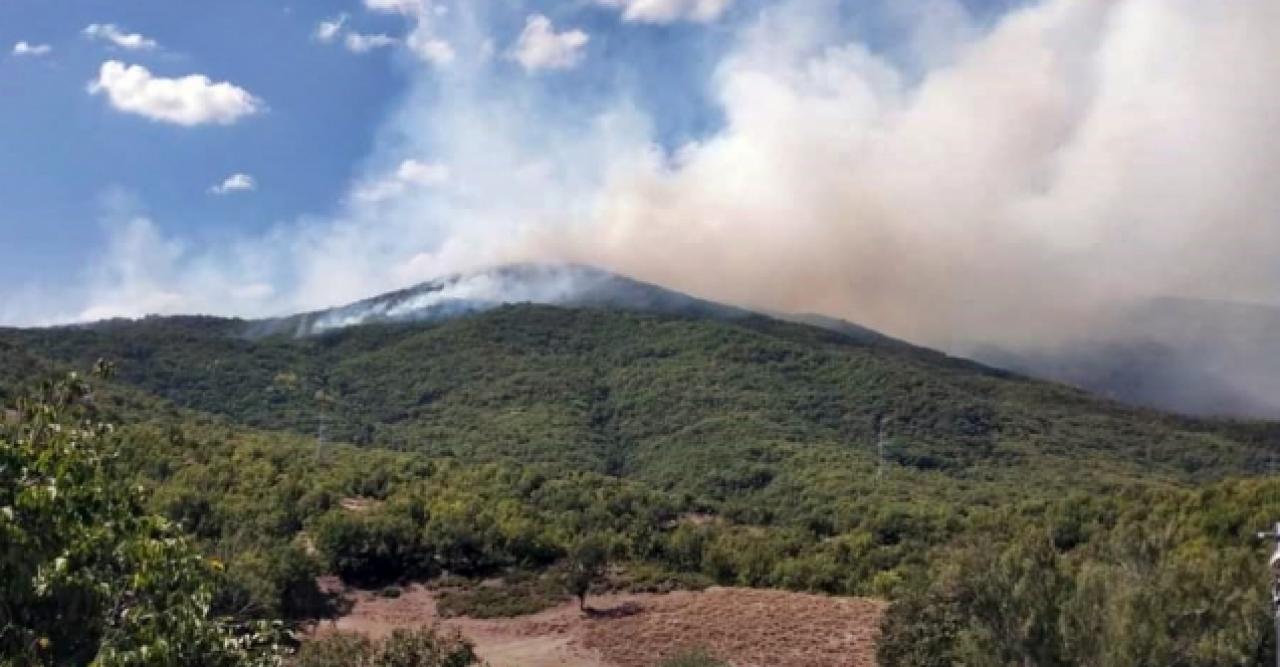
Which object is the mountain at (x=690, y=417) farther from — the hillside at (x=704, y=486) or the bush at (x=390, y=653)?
the bush at (x=390, y=653)

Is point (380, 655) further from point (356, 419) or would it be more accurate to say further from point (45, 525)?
point (356, 419)

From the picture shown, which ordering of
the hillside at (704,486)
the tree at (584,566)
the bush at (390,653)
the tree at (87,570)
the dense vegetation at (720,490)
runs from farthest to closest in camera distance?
1. the tree at (584,566)
2. the bush at (390,653)
3. the hillside at (704,486)
4. the dense vegetation at (720,490)
5. the tree at (87,570)

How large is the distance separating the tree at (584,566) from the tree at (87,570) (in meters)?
55.7

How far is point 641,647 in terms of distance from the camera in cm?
5781

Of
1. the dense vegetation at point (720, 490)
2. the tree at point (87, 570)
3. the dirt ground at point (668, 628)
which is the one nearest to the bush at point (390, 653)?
the dense vegetation at point (720, 490)

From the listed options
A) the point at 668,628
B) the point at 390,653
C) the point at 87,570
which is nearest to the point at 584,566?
the point at 668,628

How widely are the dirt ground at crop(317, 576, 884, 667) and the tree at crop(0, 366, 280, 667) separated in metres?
43.9

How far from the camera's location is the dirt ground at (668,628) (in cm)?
5553

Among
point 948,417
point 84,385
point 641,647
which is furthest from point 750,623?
point 948,417

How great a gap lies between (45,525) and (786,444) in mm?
138191

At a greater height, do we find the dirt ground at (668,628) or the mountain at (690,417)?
the mountain at (690,417)

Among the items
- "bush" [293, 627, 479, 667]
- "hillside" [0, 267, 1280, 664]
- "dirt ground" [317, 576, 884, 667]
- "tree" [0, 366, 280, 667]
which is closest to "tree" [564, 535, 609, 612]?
"hillside" [0, 267, 1280, 664]

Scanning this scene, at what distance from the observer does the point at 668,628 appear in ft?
200


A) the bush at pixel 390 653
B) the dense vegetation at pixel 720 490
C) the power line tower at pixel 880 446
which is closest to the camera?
the dense vegetation at pixel 720 490
